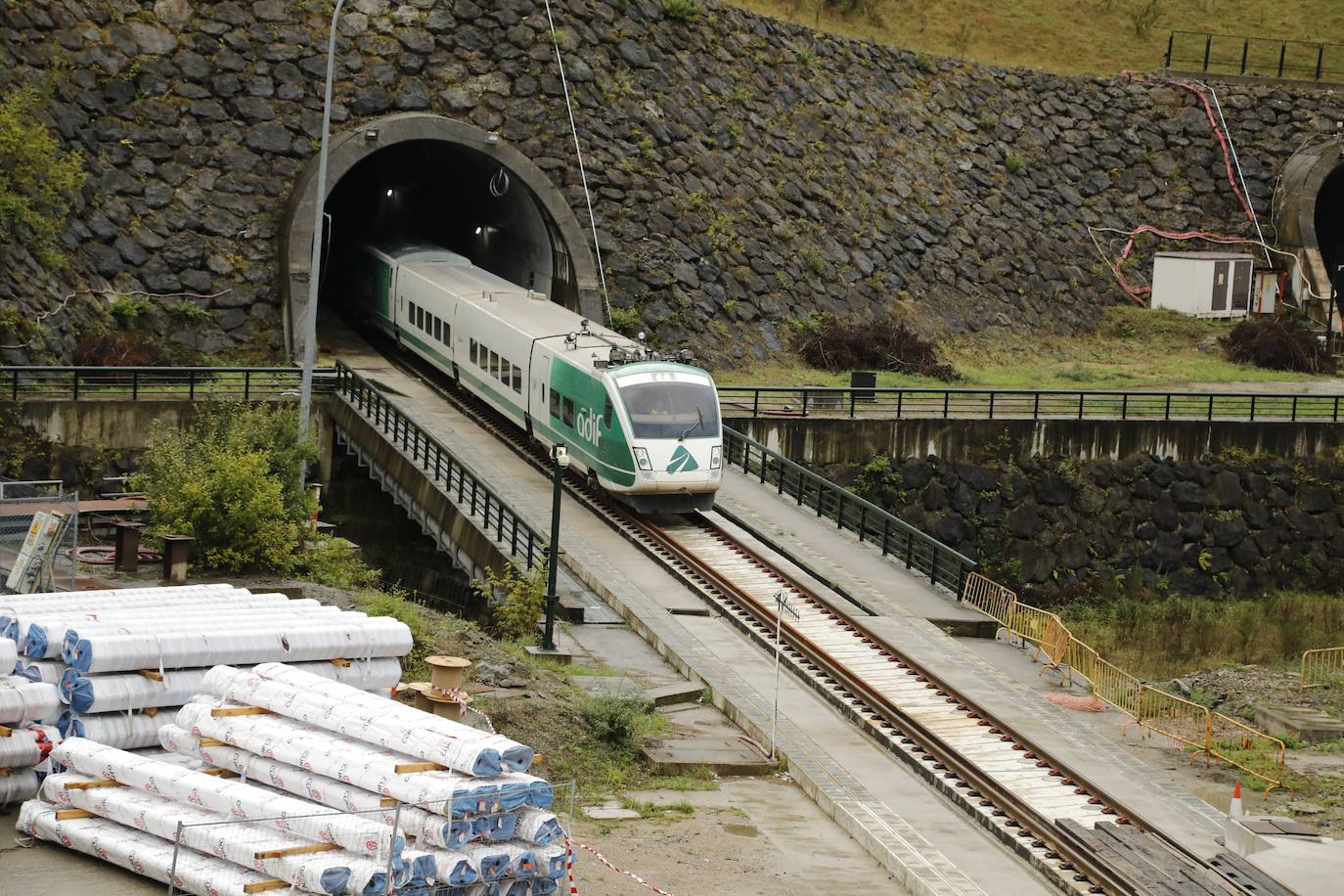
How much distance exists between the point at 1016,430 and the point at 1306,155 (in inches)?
894

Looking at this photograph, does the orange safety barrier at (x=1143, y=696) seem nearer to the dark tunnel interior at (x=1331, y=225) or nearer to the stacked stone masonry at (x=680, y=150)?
the stacked stone masonry at (x=680, y=150)

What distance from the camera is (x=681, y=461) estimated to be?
102ft

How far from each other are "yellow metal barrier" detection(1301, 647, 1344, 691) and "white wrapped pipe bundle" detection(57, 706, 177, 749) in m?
18.8

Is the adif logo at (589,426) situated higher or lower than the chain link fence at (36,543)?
higher

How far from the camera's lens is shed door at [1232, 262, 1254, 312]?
5541 centimetres

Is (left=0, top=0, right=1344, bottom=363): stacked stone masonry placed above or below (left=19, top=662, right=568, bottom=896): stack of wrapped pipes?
above

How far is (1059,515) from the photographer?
42.7 metres

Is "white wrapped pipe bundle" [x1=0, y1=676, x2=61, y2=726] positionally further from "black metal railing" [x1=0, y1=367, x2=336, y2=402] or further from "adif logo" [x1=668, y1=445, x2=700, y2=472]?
"black metal railing" [x1=0, y1=367, x2=336, y2=402]

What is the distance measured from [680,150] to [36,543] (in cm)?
2956

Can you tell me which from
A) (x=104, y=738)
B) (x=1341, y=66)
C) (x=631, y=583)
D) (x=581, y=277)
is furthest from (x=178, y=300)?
(x=1341, y=66)

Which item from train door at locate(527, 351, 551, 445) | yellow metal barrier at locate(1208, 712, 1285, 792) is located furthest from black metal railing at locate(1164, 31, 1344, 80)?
yellow metal barrier at locate(1208, 712, 1285, 792)

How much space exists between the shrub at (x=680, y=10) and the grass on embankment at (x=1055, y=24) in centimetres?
753

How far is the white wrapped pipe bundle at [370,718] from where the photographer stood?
15195 mm

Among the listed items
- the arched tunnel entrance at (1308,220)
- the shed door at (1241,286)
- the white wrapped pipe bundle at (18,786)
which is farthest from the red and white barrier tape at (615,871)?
the arched tunnel entrance at (1308,220)
